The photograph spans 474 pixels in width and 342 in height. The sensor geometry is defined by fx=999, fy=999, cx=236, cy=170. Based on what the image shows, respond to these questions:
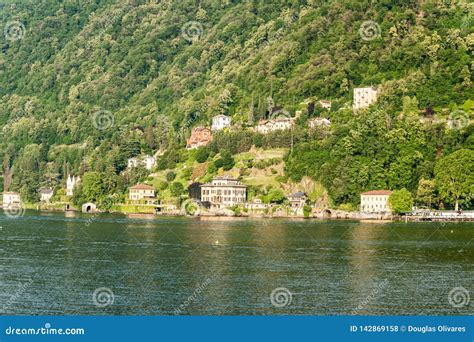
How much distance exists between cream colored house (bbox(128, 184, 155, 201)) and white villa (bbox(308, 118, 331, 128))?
94.1ft

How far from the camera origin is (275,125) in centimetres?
17138

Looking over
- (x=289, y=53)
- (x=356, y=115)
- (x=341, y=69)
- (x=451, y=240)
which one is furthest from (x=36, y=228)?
(x=289, y=53)

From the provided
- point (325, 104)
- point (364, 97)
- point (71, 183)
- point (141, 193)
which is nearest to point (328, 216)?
point (141, 193)

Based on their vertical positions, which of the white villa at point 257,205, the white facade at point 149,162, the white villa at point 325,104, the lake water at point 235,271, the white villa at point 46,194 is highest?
the white villa at point 325,104

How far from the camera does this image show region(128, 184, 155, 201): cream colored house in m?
161

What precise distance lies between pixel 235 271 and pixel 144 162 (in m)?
122

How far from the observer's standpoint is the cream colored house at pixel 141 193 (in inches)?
6344

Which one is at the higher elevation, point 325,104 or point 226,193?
point 325,104

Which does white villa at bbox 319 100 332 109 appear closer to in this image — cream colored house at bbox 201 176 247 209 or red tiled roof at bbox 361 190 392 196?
cream colored house at bbox 201 176 247 209

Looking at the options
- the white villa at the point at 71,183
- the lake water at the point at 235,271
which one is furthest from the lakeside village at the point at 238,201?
the lake water at the point at 235,271

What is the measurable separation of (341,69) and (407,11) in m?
20.0

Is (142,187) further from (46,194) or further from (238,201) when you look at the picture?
(46,194)

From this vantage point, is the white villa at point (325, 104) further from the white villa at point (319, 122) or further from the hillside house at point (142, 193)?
the hillside house at point (142, 193)

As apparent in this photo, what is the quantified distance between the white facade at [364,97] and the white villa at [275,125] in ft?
37.9
